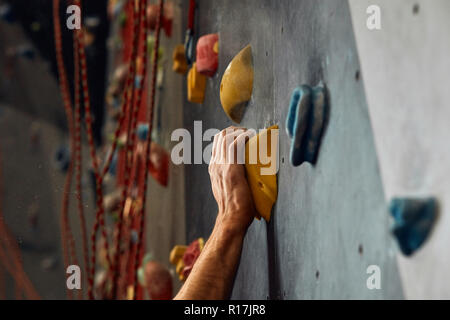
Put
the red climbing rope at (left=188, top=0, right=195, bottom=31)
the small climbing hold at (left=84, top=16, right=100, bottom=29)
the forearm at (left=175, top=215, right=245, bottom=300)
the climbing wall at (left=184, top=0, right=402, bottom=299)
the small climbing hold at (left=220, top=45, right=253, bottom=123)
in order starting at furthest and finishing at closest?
1. the small climbing hold at (left=84, top=16, right=100, bottom=29)
2. the red climbing rope at (left=188, top=0, right=195, bottom=31)
3. the small climbing hold at (left=220, top=45, right=253, bottom=123)
4. the forearm at (left=175, top=215, right=245, bottom=300)
5. the climbing wall at (left=184, top=0, right=402, bottom=299)

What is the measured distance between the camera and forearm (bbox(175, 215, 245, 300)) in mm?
711

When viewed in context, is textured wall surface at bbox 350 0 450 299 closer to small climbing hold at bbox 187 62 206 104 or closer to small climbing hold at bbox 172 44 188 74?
small climbing hold at bbox 187 62 206 104

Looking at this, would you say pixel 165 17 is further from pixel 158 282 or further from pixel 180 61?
pixel 158 282

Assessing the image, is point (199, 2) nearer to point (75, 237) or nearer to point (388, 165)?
point (388, 165)

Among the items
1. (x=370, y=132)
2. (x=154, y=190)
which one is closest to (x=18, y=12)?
(x=154, y=190)

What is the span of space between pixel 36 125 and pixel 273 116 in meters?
2.26

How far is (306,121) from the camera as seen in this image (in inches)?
24.9

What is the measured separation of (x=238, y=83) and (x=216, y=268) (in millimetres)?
302

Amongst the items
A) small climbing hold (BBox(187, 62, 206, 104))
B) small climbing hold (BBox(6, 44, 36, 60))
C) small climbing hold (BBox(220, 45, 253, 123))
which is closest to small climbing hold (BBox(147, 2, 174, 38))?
small climbing hold (BBox(187, 62, 206, 104))

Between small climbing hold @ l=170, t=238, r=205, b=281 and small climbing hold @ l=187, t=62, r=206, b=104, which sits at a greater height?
small climbing hold @ l=187, t=62, r=206, b=104

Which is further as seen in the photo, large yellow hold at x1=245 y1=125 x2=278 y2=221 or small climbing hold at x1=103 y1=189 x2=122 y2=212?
small climbing hold at x1=103 y1=189 x2=122 y2=212

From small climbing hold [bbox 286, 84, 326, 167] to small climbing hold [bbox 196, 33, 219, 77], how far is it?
401 millimetres

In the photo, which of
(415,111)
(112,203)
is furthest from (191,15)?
(112,203)

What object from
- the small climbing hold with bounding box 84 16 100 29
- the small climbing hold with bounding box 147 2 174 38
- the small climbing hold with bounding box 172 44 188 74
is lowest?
the small climbing hold with bounding box 172 44 188 74
